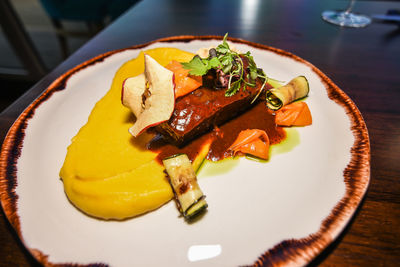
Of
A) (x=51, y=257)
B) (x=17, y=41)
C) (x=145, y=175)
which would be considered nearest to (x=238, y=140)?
(x=145, y=175)

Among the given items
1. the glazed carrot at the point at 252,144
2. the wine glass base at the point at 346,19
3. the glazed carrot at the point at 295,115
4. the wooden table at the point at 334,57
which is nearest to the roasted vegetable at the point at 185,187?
the glazed carrot at the point at 252,144

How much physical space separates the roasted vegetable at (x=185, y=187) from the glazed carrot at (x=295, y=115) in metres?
1.16

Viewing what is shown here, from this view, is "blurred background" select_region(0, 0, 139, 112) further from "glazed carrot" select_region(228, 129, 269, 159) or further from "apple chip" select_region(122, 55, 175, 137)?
"glazed carrot" select_region(228, 129, 269, 159)

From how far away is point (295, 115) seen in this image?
240 cm

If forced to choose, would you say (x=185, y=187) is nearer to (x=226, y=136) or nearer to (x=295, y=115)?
(x=226, y=136)

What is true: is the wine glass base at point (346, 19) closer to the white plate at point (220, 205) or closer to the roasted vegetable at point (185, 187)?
the white plate at point (220, 205)

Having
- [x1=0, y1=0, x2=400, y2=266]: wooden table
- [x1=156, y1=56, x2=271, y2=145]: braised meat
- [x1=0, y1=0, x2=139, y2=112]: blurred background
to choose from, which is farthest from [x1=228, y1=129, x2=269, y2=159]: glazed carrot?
[x1=0, y1=0, x2=139, y2=112]: blurred background

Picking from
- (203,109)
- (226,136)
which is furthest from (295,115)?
(203,109)

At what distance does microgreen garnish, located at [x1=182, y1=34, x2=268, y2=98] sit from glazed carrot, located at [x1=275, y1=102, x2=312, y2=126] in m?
0.44

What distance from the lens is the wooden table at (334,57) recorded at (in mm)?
1514

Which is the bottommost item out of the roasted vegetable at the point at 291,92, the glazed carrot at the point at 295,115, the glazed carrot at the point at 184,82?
the glazed carrot at the point at 295,115

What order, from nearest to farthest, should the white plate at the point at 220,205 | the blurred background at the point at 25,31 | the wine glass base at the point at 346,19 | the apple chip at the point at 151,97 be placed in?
the white plate at the point at 220,205 < the apple chip at the point at 151,97 < the wine glass base at the point at 346,19 < the blurred background at the point at 25,31

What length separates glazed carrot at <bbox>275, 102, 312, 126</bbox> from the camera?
7.80ft

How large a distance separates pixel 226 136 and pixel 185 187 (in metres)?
0.86
